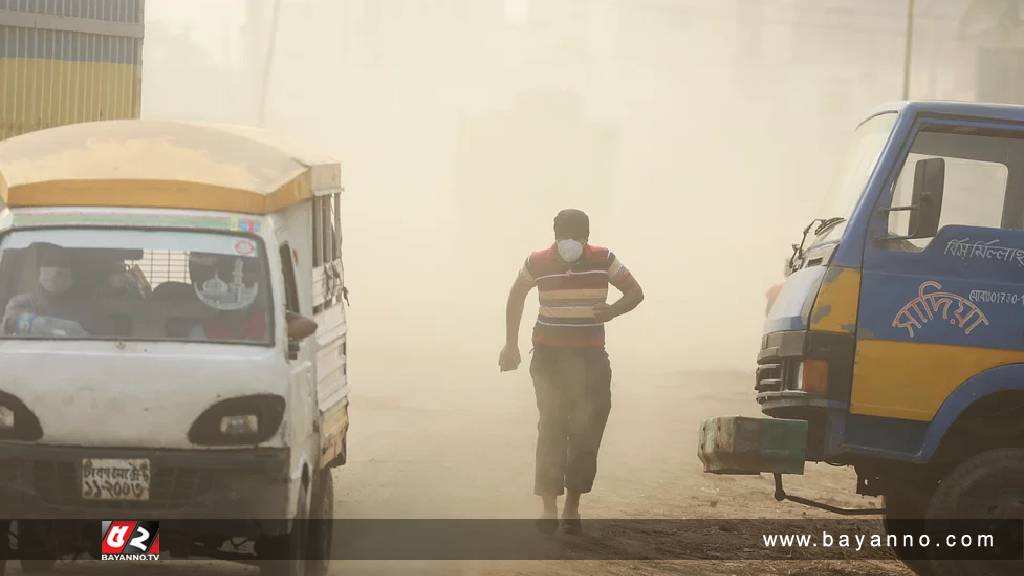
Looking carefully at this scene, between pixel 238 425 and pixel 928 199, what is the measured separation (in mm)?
3603

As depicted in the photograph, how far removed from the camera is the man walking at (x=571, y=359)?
1066 cm

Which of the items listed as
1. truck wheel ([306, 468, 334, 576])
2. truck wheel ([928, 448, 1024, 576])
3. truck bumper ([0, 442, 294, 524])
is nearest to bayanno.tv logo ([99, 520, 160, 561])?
truck bumper ([0, 442, 294, 524])

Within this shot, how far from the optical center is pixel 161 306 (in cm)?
775

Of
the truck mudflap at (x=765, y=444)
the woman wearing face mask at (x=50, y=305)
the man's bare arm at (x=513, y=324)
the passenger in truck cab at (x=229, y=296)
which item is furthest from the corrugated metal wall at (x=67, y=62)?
the truck mudflap at (x=765, y=444)

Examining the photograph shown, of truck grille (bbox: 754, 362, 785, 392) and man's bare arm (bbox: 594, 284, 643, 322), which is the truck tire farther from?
man's bare arm (bbox: 594, 284, 643, 322)

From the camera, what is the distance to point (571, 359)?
1068cm

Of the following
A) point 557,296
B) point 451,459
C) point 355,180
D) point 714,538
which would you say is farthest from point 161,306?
point 355,180

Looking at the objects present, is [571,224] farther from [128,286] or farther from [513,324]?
[128,286]

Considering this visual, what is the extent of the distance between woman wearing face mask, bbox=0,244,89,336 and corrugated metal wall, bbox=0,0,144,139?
7068 mm

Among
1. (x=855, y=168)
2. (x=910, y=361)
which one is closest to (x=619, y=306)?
(x=855, y=168)

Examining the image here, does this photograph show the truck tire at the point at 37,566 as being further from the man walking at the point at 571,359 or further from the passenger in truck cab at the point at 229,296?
the man walking at the point at 571,359

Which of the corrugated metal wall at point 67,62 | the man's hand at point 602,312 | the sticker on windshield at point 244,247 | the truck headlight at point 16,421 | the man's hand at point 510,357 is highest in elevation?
the corrugated metal wall at point 67,62

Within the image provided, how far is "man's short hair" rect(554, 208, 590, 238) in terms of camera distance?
10688 mm

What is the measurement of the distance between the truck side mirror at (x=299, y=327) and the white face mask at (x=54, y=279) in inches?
39.5
